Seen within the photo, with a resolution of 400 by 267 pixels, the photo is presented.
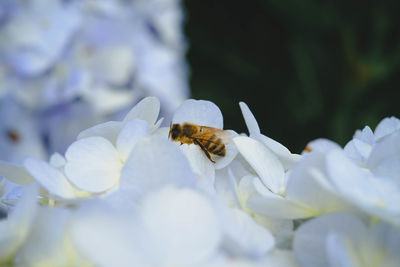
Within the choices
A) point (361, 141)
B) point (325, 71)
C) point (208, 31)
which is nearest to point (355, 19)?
point (325, 71)

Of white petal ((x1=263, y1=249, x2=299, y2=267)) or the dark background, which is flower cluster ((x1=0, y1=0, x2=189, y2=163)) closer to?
the dark background

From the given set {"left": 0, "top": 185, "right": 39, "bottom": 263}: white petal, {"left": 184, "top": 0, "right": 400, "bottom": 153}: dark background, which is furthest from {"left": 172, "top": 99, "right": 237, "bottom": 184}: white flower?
{"left": 184, "top": 0, "right": 400, "bottom": 153}: dark background

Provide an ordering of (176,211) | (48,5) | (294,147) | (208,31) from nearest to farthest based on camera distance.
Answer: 1. (176,211)
2. (48,5)
3. (294,147)
4. (208,31)

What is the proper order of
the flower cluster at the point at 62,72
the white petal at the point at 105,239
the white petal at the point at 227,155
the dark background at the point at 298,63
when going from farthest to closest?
the dark background at the point at 298,63, the flower cluster at the point at 62,72, the white petal at the point at 227,155, the white petal at the point at 105,239

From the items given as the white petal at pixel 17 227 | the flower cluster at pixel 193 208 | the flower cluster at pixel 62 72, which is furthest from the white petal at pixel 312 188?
the flower cluster at pixel 62 72

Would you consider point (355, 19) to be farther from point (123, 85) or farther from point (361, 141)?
point (361, 141)

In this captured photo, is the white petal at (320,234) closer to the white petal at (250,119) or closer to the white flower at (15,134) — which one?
the white petal at (250,119)

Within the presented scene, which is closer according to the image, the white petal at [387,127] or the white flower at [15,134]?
the white petal at [387,127]
